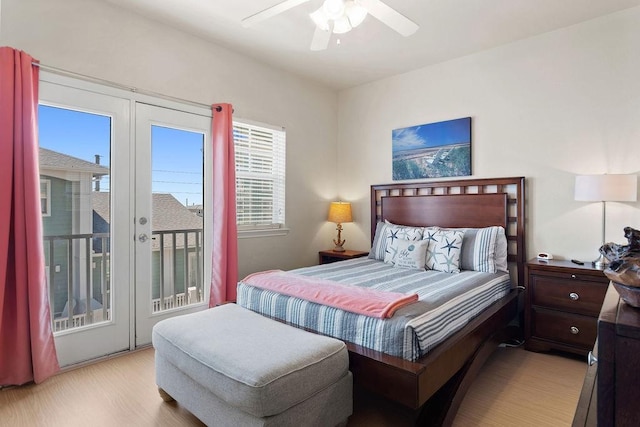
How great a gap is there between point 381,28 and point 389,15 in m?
0.99

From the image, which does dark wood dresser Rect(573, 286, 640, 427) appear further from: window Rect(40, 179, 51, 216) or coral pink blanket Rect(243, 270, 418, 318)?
window Rect(40, 179, 51, 216)

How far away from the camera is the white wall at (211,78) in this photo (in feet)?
7.91

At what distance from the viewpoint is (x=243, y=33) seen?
3100mm

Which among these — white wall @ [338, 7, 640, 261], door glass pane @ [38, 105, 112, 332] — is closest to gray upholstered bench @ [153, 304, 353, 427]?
door glass pane @ [38, 105, 112, 332]

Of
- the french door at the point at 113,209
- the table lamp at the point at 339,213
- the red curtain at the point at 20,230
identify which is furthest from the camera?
the table lamp at the point at 339,213

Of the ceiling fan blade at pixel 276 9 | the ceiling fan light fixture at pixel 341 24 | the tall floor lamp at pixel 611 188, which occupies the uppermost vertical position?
the ceiling fan blade at pixel 276 9

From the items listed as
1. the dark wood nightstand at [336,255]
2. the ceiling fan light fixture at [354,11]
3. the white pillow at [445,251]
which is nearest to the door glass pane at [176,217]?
the dark wood nightstand at [336,255]

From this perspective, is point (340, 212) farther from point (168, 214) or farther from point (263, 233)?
point (168, 214)

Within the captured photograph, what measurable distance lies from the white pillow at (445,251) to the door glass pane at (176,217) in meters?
2.12

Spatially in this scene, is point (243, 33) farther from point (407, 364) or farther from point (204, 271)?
point (407, 364)

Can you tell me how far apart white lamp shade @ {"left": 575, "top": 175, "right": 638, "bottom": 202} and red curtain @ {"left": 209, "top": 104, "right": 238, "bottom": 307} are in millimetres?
2914

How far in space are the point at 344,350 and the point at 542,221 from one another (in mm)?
2380

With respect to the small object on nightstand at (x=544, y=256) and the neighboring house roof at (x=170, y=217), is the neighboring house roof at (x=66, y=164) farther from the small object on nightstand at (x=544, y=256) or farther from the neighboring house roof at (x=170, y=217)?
the small object on nightstand at (x=544, y=256)

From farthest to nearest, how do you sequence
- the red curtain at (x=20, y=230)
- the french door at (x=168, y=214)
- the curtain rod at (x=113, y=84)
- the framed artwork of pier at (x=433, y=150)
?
1. the framed artwork of pier at (x=433, y=150)
2. the french door at (x=168, y=214)
3. the curtain rod at (x=113, y=84)
4. the red curtain at (x=20, y=230)
